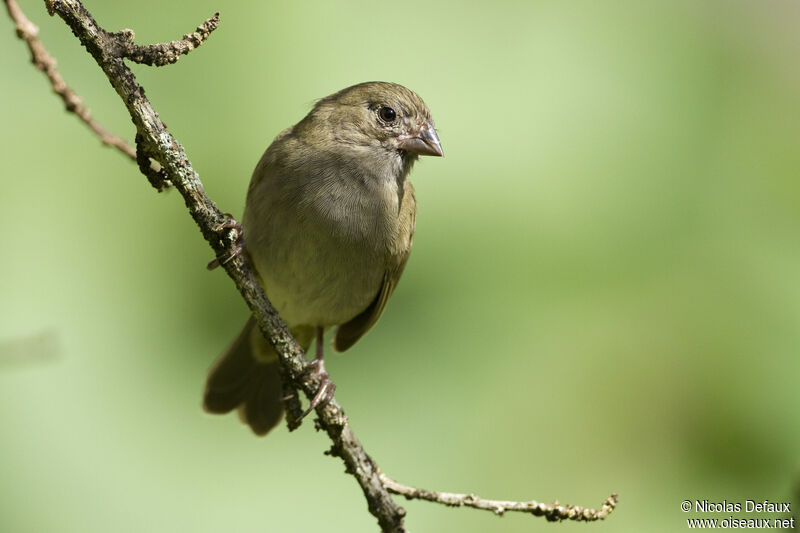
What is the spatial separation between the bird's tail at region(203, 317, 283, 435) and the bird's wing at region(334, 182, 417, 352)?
39 centimetres

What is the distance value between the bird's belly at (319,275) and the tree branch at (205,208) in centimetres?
76

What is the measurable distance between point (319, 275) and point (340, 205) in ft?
1.15

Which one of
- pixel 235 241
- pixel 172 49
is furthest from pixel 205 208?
pixel 172 49

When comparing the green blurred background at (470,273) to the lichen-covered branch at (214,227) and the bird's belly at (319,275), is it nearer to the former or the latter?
the bird's belly at (319,275)

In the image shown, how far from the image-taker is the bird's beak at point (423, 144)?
167 inches

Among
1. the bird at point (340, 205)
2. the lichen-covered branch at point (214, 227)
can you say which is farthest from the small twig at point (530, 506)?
the bird at point (340, 205)

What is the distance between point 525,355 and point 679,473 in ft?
3.02

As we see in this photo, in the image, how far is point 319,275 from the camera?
4.20 m

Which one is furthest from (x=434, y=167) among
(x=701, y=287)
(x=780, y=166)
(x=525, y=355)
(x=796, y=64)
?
(x=796, y=64)

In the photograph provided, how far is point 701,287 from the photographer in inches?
189

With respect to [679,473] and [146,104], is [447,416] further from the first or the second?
[146,104]

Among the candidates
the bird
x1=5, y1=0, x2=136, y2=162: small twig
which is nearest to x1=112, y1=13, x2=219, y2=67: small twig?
x1=5, y1=0, x2=136, y2=162: small twig

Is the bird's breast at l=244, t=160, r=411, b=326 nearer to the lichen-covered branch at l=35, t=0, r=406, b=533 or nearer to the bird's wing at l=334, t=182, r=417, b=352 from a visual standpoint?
the bird's wing at l=334, t=182, r=417, b=352

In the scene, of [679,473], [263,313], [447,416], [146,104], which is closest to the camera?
[146,104]
